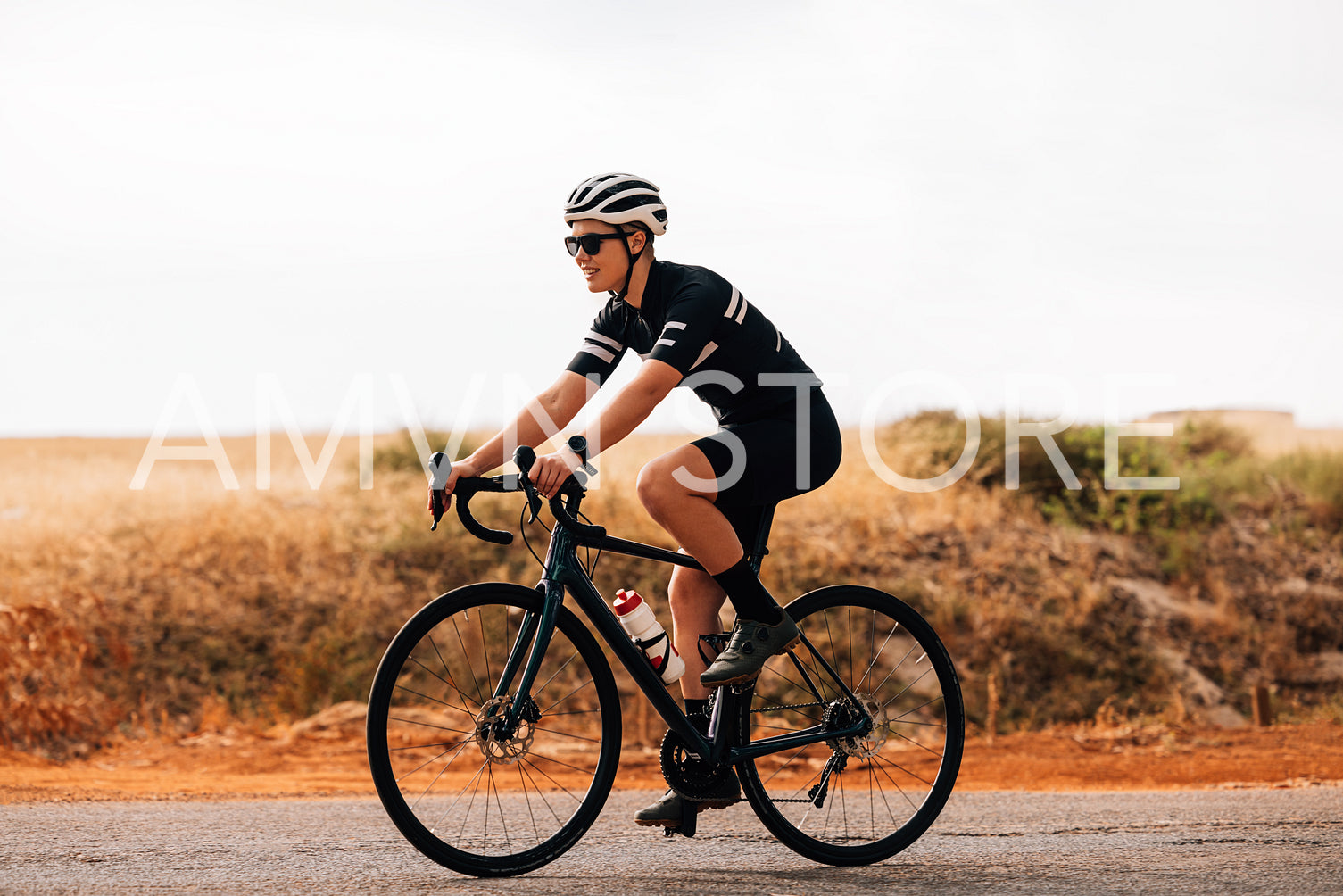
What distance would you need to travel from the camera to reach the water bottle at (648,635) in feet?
13.8

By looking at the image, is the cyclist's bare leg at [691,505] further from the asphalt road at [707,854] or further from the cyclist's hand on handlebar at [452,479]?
the asphalt road at [707,854]

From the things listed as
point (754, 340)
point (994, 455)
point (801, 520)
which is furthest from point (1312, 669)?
point (754, 340)

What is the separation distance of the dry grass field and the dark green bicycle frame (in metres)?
5.94

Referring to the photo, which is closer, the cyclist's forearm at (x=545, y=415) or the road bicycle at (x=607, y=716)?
the road bicycle at (x=607, y=716)

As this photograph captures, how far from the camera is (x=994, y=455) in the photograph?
1577 centimetres

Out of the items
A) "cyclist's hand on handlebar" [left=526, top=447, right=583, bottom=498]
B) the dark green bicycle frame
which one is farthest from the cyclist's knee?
"cyclist's hand on handlebar" [left=526, top=447, right=583, bottom=498]

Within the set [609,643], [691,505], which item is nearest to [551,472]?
[691,505]

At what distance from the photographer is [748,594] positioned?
4168mm

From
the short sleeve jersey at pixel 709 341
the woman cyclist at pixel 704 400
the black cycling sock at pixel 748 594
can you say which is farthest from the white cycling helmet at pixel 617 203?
the black cycling sock at pixel 748 594

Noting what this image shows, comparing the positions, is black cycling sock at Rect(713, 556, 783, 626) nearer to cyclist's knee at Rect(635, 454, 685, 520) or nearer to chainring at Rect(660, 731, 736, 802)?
cyclist's knee at Rect(635, 454, 685, 520)

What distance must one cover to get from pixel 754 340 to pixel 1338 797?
453 cm

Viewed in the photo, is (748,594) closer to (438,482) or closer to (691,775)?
(691,775)

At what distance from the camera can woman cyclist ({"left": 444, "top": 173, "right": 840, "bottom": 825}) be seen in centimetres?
402

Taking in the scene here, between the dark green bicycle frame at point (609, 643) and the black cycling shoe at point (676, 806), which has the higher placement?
the dark green bicycle frame at point (609, 643)
